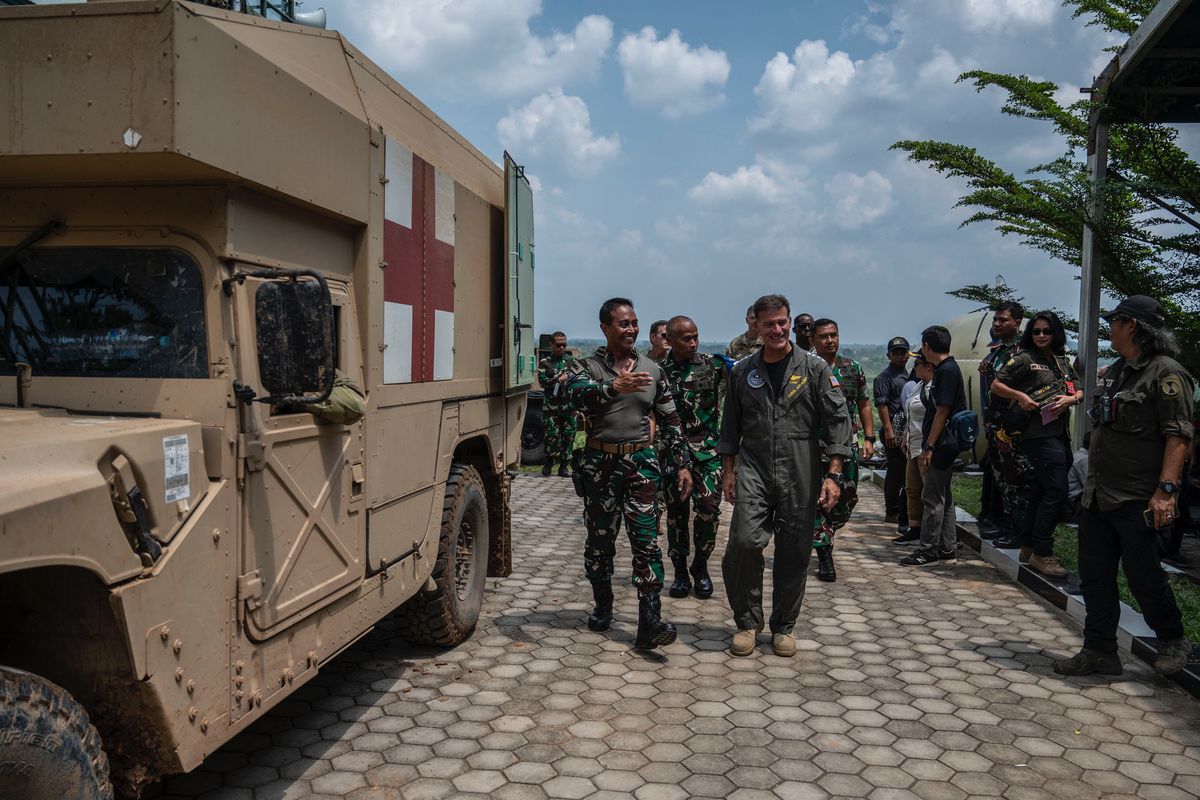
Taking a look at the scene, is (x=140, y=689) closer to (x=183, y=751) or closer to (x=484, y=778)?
(x=183, y=751)

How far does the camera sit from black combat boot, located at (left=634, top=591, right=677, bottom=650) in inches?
212

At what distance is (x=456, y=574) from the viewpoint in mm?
5539

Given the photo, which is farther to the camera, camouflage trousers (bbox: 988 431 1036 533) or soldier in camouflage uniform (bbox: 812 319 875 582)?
camouflage trousers (bbox: 988 431 1036 533)

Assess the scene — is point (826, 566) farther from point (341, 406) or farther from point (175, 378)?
point (175, 378)

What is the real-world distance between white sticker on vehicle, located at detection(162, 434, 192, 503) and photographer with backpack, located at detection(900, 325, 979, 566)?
602 centimetres

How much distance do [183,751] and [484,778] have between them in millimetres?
1343

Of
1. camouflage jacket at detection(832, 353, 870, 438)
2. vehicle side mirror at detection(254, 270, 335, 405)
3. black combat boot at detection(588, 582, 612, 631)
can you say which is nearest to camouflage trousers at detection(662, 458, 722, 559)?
black combat boot at detection(588, 582, 612, 631)

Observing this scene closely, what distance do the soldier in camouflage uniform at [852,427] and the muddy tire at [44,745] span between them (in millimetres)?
4738

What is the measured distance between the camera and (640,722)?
4371 millimetres

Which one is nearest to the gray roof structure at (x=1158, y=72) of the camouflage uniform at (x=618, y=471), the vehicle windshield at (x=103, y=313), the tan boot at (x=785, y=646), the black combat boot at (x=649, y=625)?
the camouflage uniform at (x=618, y=471)

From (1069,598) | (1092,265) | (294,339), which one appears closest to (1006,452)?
(1069,598)

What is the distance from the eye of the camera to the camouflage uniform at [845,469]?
20.2 feet

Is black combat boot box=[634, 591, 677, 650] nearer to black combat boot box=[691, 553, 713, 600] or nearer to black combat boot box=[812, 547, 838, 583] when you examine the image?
black combat boot box=[691, 553, 713, 600]

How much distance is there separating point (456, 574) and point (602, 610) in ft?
3.11
